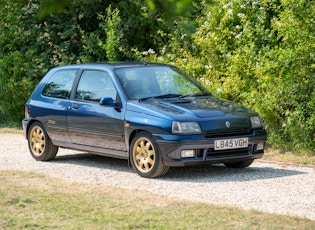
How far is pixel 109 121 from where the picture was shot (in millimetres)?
11328

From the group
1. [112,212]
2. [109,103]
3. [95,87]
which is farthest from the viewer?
[95,87]

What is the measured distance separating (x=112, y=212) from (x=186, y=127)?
8.25ft

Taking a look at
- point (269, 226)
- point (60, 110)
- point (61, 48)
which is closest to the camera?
point (269, 226)

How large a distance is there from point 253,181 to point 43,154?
12.3 ft

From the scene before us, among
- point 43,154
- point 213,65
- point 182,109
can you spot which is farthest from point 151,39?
point 182,109

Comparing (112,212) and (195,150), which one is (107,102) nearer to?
(195,150)

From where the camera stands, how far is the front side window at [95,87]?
11592mm

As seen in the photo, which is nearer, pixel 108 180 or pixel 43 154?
pixel 108 180

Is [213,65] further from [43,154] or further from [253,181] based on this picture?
[253,181]

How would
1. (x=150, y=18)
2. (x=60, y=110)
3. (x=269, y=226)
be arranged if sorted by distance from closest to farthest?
(x=269, y=226), (x=60, y=110), (x=150, y=18)

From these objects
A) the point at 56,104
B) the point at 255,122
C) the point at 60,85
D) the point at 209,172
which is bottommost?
the point at 209,172

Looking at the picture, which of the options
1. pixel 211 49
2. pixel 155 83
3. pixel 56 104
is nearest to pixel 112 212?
pixel 155 83

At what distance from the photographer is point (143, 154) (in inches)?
425

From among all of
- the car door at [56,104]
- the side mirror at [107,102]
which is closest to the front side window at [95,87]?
the side mirror at [107,102]
